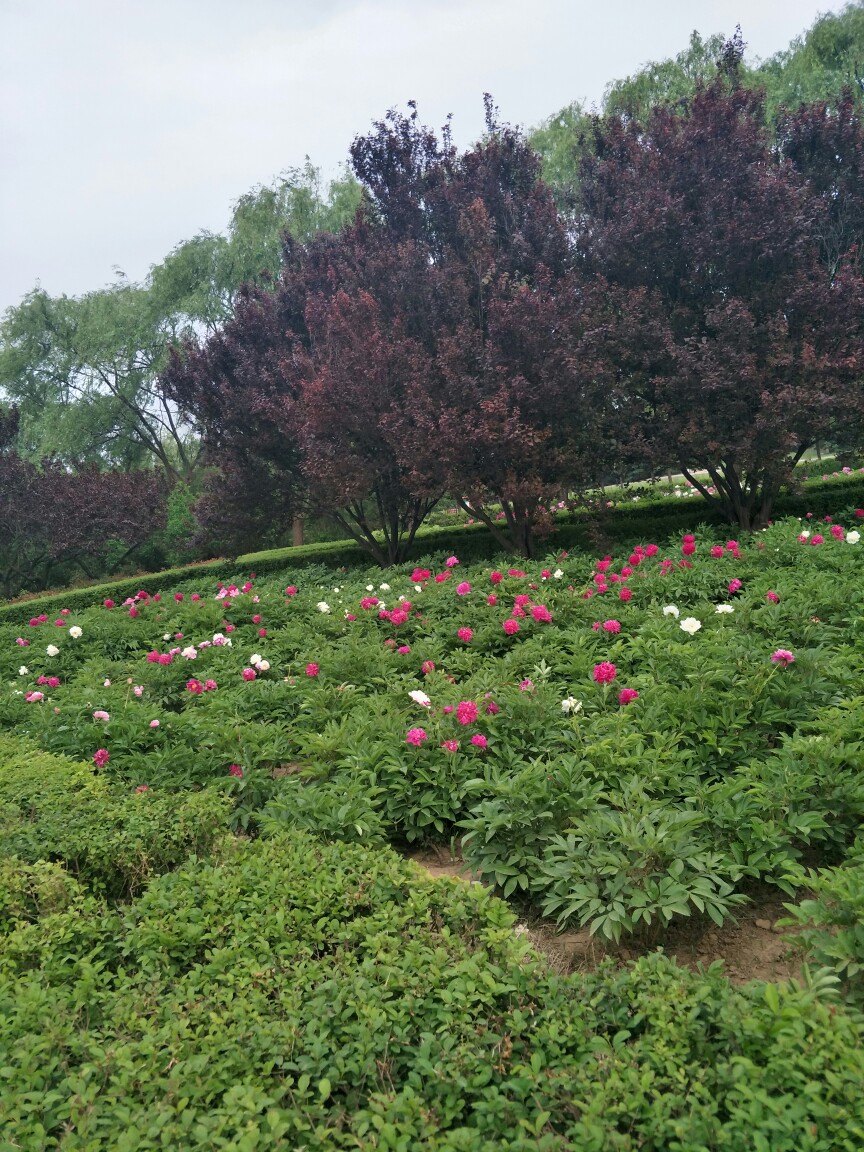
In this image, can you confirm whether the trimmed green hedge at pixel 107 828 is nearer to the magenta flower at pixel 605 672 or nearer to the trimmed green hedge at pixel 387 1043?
the trimmed green hedge at pixel 387 1043

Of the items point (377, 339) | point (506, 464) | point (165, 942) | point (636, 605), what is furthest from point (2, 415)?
point (165, 942)

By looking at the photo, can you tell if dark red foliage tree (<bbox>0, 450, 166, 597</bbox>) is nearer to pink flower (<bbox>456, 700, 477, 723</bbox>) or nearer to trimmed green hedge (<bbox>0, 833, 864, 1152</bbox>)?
pink flower (<bbox>456, 700, 477, 723</bbox>)

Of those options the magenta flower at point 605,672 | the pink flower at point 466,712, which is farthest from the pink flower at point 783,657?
the pink flower at point 466,712

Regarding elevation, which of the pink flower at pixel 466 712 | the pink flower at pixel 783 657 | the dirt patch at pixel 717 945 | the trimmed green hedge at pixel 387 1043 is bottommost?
the dirt patch at pixel 717 945

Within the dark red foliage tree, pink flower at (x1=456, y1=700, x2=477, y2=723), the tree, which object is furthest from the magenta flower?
the dark red foliage tree

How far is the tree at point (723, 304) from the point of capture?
779cm

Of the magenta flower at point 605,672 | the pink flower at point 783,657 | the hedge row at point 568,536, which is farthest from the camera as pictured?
the hedge row at point 568,536

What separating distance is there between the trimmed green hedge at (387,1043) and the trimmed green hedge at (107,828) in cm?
42

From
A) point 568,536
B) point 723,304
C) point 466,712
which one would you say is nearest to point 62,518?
point 568,536

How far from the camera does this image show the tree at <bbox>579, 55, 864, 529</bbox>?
25.5ft

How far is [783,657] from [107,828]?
9.60 ft

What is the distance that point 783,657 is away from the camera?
3.39m

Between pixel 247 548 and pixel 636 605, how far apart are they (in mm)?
8420

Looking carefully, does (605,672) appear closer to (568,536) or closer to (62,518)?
(568,536)
